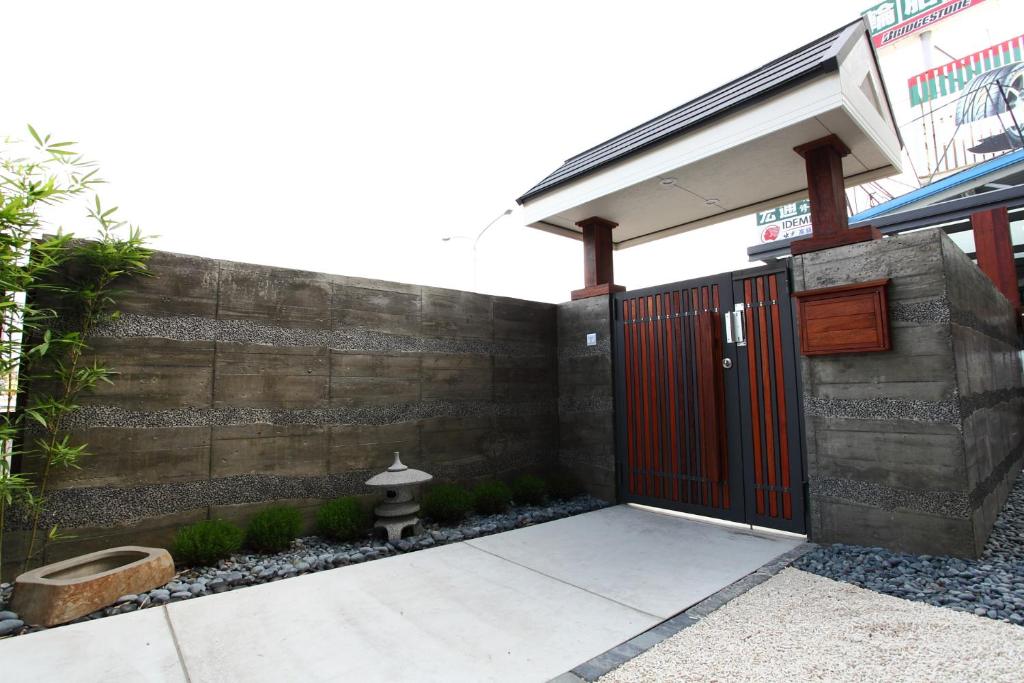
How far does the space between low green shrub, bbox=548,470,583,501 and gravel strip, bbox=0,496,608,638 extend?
1.49 ft

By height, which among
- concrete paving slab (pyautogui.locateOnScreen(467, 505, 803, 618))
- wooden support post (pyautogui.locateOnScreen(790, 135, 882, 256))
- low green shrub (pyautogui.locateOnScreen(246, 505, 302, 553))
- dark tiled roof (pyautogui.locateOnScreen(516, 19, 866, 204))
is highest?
dark tiled roof (pyautogui.locateOnScreen(516, 19, 866, 204))

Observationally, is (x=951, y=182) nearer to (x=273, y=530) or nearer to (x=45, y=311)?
(x=273, y=530)

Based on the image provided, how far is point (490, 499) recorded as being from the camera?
4.06m

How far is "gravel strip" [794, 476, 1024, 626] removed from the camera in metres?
2.12

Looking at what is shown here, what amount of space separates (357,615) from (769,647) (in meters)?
1.81

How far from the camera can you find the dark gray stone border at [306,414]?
2.77 m

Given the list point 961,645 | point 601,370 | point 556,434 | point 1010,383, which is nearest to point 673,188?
point 601,370

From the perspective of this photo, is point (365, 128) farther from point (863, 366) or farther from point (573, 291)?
point (863, 366)

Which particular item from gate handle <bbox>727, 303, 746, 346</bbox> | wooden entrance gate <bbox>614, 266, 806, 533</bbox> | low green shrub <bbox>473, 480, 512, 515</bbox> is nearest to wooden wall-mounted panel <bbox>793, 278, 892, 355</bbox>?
wooden entrance gate <bbox>614, 266, 806, 533</bbox>

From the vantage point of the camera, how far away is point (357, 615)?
2158 mm

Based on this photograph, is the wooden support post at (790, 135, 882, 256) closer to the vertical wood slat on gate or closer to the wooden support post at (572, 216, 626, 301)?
the vertical wood slat on gate

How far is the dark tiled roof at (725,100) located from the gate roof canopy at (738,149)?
0.03 ft

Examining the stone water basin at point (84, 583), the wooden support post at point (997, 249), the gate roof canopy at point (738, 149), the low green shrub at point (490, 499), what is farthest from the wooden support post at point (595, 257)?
the wooden support post at point (997, 249)

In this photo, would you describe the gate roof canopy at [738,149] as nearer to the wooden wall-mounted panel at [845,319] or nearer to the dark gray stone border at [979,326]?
the wooden wall-mounted panel at [845,319]
